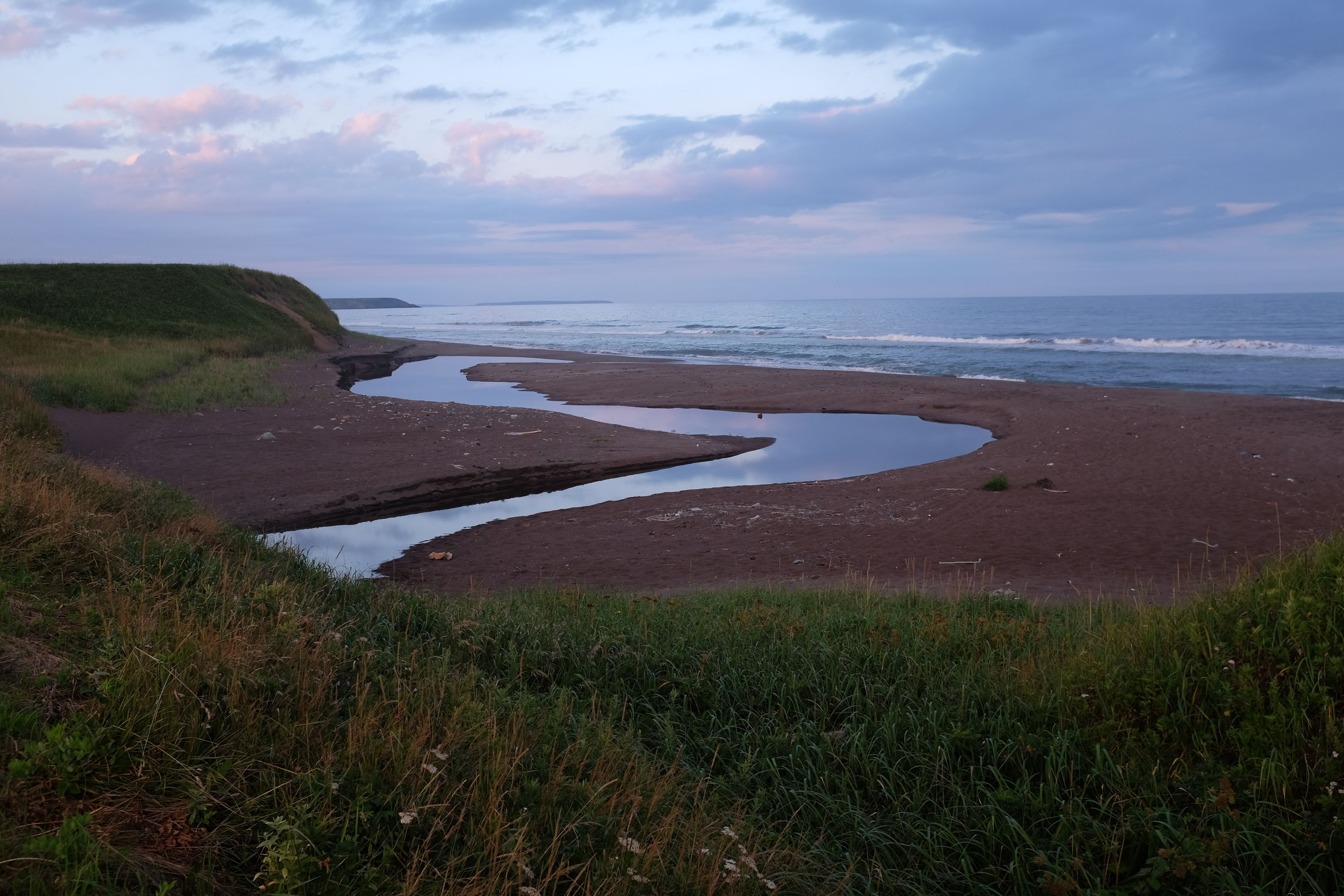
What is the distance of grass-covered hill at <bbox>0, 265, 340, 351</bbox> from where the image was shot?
37.2 metres

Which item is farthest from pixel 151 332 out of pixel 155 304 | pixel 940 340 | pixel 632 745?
pixel 940 340

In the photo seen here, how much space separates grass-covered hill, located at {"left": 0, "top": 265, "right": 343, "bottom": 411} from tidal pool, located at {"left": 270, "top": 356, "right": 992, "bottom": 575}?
7.19 metres

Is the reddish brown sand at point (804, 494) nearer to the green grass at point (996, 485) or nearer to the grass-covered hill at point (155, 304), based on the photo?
the green grass at point (996, 485)

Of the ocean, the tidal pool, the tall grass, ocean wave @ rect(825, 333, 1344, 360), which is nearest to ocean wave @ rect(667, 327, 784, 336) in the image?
the ocean

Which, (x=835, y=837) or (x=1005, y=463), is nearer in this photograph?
(x=835, y=837)

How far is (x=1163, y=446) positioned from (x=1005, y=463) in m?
4.24

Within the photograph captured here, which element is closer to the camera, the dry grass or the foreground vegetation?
the dry grass

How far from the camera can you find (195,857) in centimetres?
267

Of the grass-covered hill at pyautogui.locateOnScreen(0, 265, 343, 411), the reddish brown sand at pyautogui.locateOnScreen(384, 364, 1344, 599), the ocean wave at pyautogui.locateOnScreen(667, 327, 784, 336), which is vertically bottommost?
the reddish brown sand at pyautogui.locateOnScreen(384, 364, 1344, 599)

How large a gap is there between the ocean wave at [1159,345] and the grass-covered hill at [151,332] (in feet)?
138

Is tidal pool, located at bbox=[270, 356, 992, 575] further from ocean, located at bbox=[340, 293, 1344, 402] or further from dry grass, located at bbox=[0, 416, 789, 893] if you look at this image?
ocean, located at bbox=[340, 293, 1344, 402]

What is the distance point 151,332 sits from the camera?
38.4m

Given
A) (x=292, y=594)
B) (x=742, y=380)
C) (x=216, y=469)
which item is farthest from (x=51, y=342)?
(x=292, y=594)

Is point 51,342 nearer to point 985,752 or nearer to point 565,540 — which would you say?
point 565,540
